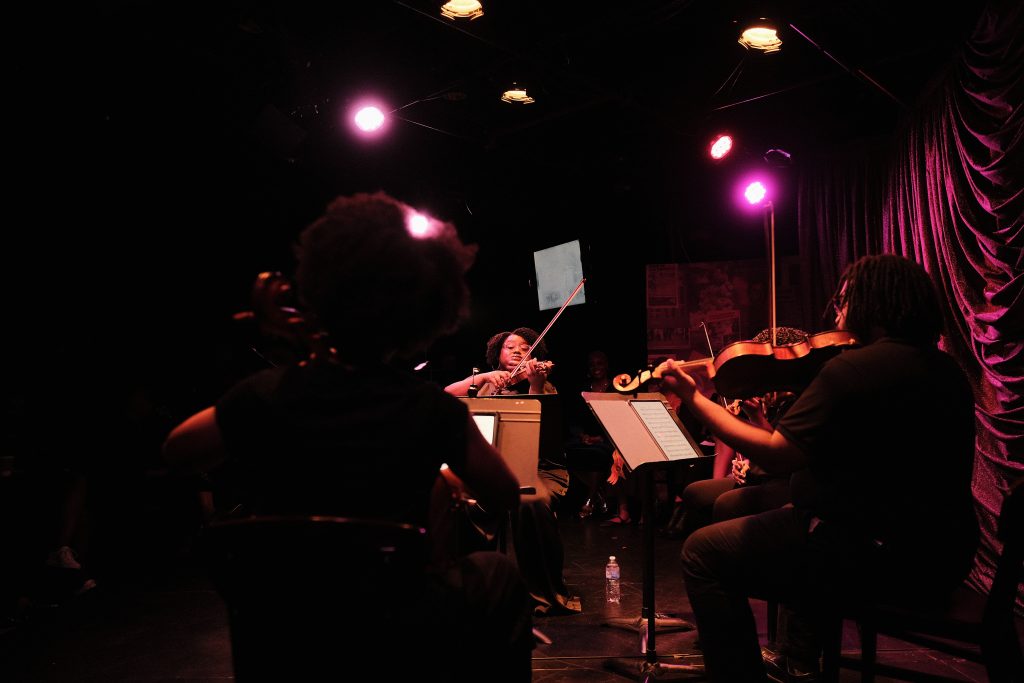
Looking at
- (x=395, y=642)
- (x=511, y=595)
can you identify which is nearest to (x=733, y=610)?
(x=511, y=595)

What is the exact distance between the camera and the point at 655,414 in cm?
321

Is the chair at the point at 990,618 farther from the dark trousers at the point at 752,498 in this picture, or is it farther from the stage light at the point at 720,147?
the stage light at the point at 720,147

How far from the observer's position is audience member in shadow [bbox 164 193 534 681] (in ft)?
4.74

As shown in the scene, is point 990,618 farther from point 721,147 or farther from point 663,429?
point 721,147

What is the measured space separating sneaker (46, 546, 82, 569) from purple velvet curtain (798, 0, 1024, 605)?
5406 millimetres

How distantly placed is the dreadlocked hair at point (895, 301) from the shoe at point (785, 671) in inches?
50.6

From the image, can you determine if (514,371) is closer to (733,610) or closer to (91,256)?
(733,610)

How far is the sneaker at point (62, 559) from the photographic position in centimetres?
467

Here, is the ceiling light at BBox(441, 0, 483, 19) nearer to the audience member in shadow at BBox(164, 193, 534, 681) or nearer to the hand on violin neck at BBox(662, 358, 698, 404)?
the hand on violin neck at BBox(662, 358, 698, 404)

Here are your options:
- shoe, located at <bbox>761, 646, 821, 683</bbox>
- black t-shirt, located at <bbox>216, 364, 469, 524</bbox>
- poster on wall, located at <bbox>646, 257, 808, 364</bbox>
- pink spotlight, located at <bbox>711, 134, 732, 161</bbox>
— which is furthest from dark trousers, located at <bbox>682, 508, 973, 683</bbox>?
poster on wall, located at <bbox>646, 257, 808, 364</bbox>

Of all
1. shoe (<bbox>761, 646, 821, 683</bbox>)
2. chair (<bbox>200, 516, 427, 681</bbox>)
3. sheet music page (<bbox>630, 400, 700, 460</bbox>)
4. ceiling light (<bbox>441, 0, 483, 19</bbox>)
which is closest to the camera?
chair (<bbox>200, 516, 427, 681</bbox>)

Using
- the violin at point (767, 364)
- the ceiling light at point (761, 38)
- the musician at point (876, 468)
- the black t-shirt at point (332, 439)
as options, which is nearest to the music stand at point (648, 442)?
the violin at point (767, 364)

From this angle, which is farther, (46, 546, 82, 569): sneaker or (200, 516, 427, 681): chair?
(46, 546, 82, 569): sneaker

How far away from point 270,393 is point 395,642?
0.54 meters
